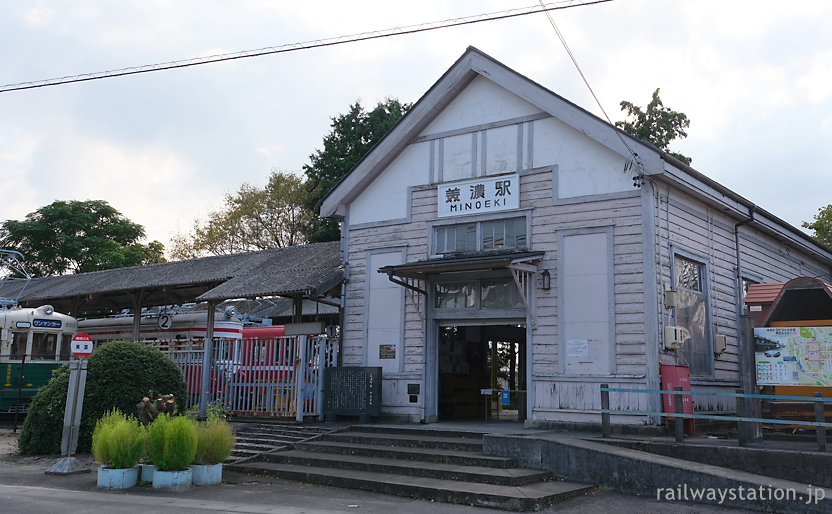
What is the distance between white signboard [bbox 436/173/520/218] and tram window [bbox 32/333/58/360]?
1312cm

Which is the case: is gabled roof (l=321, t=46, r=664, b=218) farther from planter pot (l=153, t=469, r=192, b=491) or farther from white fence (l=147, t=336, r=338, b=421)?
planter pot (l=153, t=469, r=192, b=491)

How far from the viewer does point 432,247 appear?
48.2 feet

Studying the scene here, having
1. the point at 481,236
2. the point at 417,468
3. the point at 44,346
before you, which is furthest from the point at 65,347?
the point at 417,468

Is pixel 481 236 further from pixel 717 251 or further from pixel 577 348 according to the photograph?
pixel 717 251

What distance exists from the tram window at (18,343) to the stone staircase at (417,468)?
11236 millimetres

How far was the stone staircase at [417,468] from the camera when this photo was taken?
30.1ft

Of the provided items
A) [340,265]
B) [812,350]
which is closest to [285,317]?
[340,265]

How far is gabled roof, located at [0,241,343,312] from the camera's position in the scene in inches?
639

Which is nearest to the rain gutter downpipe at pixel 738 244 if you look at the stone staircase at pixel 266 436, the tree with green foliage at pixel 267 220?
the stone staircase at pixel 266 436

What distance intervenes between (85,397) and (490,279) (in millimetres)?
8051

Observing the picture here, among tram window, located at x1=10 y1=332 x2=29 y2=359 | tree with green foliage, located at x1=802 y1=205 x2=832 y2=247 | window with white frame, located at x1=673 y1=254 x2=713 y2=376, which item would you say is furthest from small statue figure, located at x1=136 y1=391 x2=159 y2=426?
tree with green foliage, located at x1=802 y1=205 x2=832 y2=247

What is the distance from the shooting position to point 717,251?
1445 cm

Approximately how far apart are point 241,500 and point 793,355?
27.6 ft

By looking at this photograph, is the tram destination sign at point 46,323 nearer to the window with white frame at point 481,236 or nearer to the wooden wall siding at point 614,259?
the window with white frame at point 481,236
